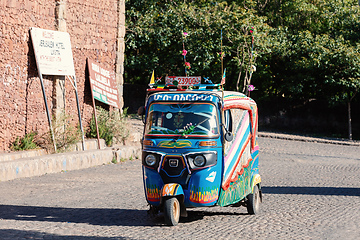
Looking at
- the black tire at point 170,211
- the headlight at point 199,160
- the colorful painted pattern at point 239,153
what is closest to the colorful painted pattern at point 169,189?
the black tire at point 170,211

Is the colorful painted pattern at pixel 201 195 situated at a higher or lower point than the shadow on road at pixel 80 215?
higher

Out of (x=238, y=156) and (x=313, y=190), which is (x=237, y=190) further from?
(x=313, y=190)

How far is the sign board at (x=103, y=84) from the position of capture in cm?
1788

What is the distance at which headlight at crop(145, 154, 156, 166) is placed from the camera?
8.09 meters

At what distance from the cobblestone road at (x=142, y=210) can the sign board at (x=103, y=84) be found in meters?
3.64

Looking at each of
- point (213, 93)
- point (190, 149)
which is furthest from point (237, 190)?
point (213, 93)

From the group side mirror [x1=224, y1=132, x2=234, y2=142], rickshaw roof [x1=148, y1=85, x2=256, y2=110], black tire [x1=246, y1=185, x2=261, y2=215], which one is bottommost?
black tire [x1=246, y1=185, x2=261, y2=215]

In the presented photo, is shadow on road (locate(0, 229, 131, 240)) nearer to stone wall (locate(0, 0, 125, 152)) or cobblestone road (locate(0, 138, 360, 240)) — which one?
cobblestone road (locate(0, 138, 360, 240))

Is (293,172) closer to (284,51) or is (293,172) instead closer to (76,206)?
(76,206)

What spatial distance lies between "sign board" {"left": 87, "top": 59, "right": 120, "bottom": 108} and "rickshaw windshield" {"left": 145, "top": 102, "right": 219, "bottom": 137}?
972cm

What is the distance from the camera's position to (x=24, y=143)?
14656mm

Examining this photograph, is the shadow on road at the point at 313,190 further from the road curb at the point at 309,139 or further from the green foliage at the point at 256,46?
the road curb at the point at 309,139

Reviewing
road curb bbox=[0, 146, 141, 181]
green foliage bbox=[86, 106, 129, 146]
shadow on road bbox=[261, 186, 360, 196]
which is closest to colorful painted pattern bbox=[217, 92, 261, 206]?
shadow on road bbox=[261, 186, 360, 196]

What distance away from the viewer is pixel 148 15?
89.6 feet
